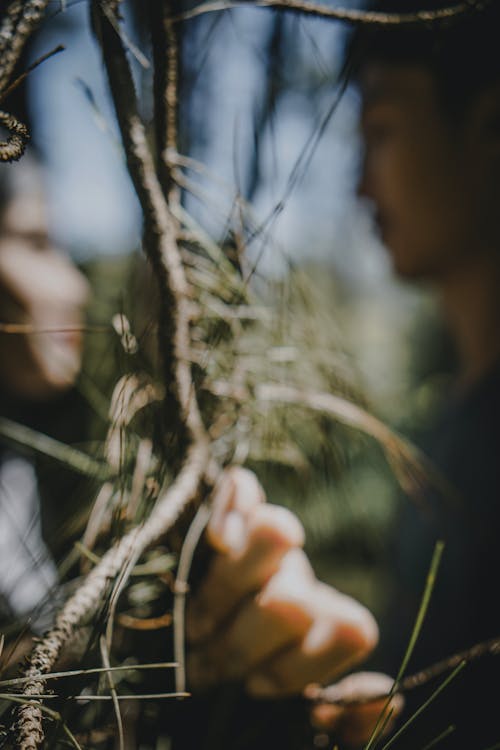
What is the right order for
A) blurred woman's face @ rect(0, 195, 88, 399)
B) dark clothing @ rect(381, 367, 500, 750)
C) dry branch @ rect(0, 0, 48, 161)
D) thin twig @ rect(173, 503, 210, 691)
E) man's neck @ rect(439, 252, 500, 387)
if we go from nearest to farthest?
dry branch @ rect(0, 0, 48, 161)
thin twig @ rect(173, 503, 210, 691)
dark clothing @ rect(381, 367, 500, 750)
blurred woman's face @ rect(0, 195, 88, 399)
man's neck @ rect(439, 252, 500, 387)

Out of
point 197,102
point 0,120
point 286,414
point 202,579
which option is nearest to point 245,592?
point 202,579

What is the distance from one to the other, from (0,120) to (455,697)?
78 centimetres

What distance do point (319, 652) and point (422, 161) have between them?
0.83 m

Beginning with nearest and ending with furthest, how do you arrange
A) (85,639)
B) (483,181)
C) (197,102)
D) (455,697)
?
(85,639) < (197,102) < (455,697) < (483,181)

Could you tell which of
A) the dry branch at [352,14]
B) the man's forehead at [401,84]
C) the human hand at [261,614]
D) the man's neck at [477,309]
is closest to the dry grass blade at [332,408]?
the human hand at [261,614]

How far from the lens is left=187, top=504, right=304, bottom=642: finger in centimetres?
32

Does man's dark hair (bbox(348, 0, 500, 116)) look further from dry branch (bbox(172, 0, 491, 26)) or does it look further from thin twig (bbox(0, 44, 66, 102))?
thin twig (bbox(0, 44, 66, 102))

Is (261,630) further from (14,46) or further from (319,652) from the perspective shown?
(14,46)

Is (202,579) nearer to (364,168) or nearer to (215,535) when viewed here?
(215,535)

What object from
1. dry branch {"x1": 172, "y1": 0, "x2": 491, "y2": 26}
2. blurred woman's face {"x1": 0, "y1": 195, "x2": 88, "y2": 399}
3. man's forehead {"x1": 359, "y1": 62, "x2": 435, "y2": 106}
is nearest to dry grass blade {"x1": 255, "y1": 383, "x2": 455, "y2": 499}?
dry branch {"x1": 172, "y1": 0, "x2": 491, "y2": 26}

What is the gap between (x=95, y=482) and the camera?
349mm

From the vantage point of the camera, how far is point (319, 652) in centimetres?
32

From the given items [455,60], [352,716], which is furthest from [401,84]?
[352,716]

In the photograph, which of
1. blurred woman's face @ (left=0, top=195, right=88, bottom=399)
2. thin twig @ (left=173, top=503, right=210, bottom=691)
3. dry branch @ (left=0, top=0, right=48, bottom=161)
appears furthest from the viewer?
blurred woman's face @ (left=0, top=195, right=88, bottom=399)
